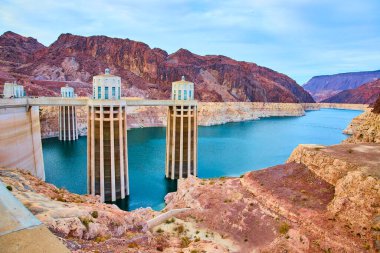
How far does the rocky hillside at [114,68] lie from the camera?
435ft

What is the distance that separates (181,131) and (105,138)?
36.8ft

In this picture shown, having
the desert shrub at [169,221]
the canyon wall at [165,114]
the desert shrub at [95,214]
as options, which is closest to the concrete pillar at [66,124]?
the canyon wall at [165,114]

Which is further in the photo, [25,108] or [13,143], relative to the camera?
[25,108]

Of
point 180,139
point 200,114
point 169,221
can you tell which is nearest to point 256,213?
point 169,221

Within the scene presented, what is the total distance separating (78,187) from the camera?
34.3m

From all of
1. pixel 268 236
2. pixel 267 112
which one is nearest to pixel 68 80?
pixel 267 112

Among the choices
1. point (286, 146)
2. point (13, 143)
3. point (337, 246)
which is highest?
point (13, 143)

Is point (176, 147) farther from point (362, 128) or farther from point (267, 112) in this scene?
point (267, 112)

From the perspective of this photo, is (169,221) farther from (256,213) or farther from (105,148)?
(105,148)

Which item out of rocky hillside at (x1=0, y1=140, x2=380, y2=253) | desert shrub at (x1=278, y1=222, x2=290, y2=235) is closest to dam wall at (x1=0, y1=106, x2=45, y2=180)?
rocky hillside at (x1=0, y1=140, x2=380, y2=253)

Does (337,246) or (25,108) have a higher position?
(25,108)

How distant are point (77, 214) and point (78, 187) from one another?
1006 inches

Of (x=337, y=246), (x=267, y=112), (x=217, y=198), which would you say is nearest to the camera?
(x=337, y=246)

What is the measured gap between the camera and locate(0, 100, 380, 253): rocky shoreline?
35.9ft
